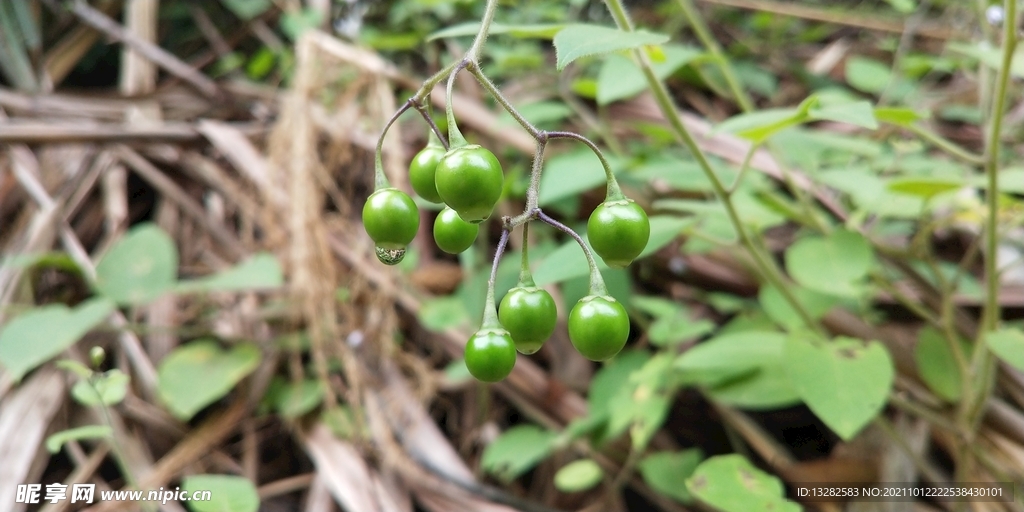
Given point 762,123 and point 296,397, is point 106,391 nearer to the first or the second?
point 296,397

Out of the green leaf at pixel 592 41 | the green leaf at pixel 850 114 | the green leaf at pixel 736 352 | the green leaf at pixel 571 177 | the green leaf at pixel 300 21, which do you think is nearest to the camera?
the green leaf at pixel 592 41

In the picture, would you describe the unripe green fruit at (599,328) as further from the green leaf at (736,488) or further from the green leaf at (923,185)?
the green leaf at (923,185)

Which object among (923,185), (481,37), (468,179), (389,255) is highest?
(481,37)

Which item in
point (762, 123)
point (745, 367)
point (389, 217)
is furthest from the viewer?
point (745, 367)

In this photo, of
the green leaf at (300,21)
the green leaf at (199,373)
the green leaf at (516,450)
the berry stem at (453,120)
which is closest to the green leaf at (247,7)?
the green leaf at (300,21)

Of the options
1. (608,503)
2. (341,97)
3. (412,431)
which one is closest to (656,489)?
(608,503)

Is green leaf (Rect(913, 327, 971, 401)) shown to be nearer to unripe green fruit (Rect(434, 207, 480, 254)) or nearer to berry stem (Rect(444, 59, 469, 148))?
unripe green fruit (Rect(434, 207, 480, 254))

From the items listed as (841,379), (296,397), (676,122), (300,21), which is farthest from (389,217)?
(300,21)
